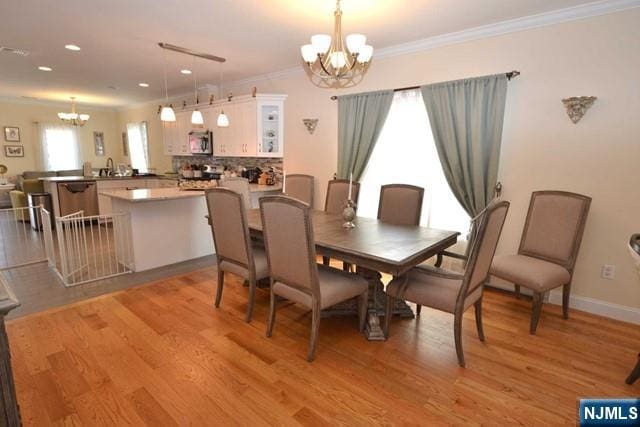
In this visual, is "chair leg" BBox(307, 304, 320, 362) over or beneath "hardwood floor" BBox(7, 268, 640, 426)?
over

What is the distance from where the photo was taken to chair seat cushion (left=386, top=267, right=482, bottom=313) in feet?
7.07

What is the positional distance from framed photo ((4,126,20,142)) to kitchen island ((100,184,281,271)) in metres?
6.14

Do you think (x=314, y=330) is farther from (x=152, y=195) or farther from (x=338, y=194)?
(x=152, y=195)

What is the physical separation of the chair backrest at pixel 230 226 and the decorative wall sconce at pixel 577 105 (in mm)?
2815

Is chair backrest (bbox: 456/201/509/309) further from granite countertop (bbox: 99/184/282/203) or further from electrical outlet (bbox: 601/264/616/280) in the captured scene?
granite countertop (bbox: 99/184/282/203)

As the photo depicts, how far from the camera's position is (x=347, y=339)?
2.45m

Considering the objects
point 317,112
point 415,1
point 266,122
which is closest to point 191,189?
point 266,122

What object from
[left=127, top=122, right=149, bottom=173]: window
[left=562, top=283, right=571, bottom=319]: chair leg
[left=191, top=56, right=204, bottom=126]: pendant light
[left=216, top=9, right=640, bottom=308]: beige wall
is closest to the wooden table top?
[left=562, top=283, right=571, bottom=319]: chair leg

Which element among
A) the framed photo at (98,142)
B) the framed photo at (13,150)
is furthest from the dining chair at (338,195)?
the framed photo at (13,150)

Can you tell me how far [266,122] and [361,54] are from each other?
2887 mm

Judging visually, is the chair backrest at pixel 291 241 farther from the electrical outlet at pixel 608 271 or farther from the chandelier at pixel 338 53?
the electrical outlet at pixel 608 271

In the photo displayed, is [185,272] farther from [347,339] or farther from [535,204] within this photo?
[535,204]

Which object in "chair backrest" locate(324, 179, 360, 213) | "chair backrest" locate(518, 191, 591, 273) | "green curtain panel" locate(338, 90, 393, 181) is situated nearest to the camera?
"chair backrest" locate(518, 191, 591, 273)

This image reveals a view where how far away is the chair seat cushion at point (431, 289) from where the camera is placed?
216cm
